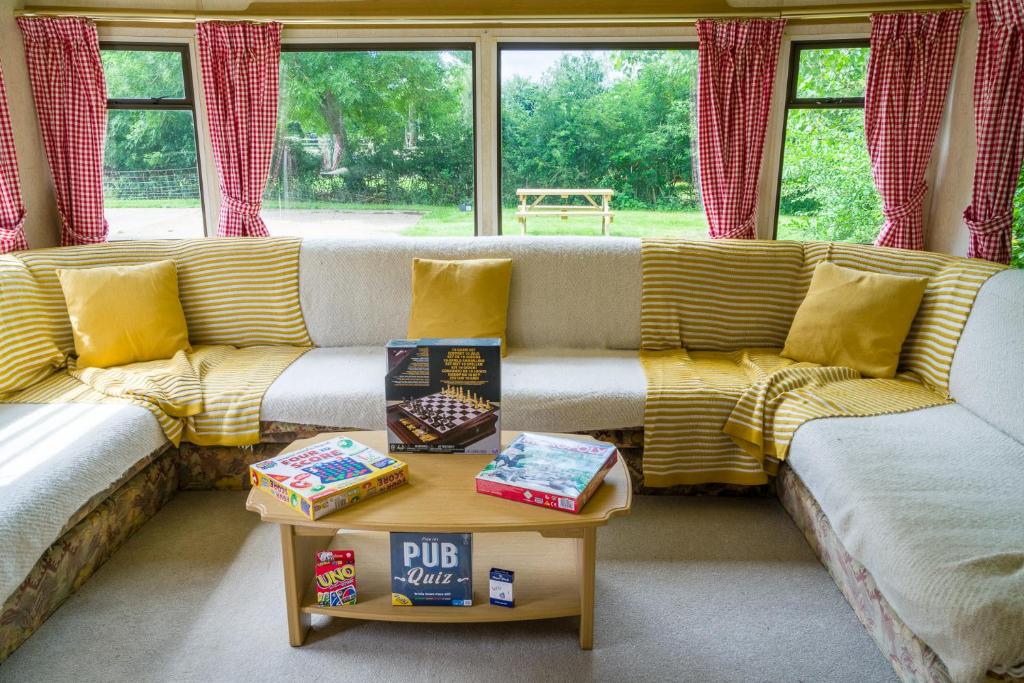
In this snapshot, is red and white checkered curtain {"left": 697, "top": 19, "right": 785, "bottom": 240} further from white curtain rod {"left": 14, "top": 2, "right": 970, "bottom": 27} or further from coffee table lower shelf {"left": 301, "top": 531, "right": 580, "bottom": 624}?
coffee table lower shelf {"left": 301, "top": 531, "right": 580, "bottom": 624}

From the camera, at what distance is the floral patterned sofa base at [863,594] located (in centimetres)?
158

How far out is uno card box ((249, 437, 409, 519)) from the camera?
1.68 m

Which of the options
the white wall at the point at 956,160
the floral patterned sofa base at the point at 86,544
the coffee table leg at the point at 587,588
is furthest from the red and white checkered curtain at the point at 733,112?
the floral patterned sofa base at the point at 86,544

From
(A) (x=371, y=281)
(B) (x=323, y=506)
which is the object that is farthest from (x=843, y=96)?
(B) (x=323, y=506)

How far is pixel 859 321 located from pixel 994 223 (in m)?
0.81

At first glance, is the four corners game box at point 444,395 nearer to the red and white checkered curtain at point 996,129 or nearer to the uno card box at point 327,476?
the uno card box at point 327,476

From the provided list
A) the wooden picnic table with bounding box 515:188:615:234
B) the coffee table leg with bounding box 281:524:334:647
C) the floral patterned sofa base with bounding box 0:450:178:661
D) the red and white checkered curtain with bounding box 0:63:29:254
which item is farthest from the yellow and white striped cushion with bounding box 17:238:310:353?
the coffee table leg with bounding box 281:524:334:647

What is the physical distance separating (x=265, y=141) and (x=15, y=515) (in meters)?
2.13

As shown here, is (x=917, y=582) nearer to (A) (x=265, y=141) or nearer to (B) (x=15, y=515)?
(B) (x=15, y=515)

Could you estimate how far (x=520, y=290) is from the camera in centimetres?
309

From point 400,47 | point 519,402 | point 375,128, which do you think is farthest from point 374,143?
point 519,402

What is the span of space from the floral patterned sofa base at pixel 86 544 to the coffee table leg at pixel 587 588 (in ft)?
4.51

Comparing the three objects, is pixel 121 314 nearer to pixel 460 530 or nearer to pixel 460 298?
pixel 460 298

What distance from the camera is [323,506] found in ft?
5.48
